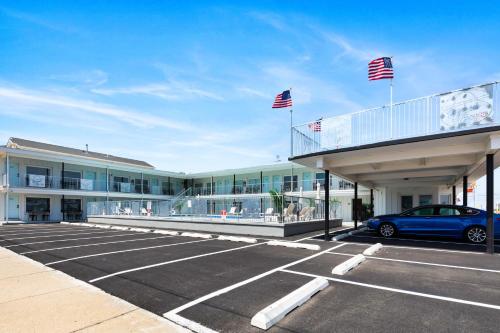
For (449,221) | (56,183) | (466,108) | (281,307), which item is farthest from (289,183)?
(281,307)

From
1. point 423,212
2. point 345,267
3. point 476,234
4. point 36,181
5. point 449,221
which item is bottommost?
point 476,234

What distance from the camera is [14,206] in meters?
25.5

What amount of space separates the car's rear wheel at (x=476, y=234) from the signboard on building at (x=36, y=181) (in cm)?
2886

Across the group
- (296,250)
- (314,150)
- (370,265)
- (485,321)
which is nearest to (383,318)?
(485,321)

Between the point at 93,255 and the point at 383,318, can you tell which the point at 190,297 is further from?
the point at 93,255

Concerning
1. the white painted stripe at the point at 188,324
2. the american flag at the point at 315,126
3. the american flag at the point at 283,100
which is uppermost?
the american flag at the point at 283,100

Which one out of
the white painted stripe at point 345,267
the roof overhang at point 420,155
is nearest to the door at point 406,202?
the roof overhang at point 420,155

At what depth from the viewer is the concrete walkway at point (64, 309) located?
12.7ft

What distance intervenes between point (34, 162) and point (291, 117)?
81.9 ft

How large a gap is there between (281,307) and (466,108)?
7.56m

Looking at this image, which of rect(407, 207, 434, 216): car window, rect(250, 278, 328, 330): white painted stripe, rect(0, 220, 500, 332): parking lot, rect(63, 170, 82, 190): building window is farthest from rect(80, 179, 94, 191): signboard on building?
rect(250, 278, 328, 330): white painted stripe

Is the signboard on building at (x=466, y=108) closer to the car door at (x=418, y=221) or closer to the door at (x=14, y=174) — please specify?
the car door at (x=418, y=221)

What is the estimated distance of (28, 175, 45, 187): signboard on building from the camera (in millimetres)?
24859

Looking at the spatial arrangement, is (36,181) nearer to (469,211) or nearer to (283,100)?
(283,100)
